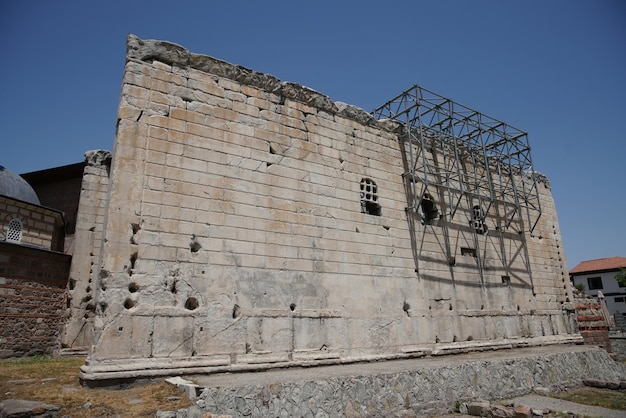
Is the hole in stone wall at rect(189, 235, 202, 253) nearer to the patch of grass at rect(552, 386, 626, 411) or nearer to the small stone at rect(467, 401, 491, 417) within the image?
the small stone at rect(467, 401, 491, 417)

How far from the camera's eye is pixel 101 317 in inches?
237

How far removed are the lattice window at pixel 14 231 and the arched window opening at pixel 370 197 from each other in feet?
38.5

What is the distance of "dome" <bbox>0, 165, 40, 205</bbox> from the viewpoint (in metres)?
14.5

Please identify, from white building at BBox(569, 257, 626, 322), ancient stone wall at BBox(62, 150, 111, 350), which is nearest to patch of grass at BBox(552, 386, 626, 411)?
ancient stone wall at BBox(62, 150, 111, 350)

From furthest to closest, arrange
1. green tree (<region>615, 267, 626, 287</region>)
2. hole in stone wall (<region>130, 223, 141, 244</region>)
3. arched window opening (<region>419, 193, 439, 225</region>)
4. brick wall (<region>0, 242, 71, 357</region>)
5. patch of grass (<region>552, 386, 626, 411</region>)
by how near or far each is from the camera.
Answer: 1. green tree (<region>615, 267, 626, 287</region>)
2. arched window opening (<region>419, 193, 439, 225</region>)
3. brick wall (<region>0, 242, 71, 357</region>)
4. patch of grass (<region>552, 386, 626, 411</region>)
5. hole in stone wall (<region>130, 223, 141, 244</region>)

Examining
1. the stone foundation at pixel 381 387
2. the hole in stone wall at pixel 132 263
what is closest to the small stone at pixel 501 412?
the stone foundation at pixel 381 387

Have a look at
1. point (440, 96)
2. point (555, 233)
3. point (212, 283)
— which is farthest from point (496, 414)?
point (555, 233)

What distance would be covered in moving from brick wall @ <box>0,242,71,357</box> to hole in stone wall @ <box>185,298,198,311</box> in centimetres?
579

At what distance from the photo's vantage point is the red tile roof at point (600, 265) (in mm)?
37056

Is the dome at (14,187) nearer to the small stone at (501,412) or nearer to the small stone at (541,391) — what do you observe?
the small stone at (501,412)

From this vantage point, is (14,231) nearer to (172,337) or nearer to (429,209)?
(172,337)

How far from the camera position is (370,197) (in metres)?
9.85

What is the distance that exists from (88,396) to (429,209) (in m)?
8.93

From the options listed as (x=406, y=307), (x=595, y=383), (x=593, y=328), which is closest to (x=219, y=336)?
(x=406, y=307)
